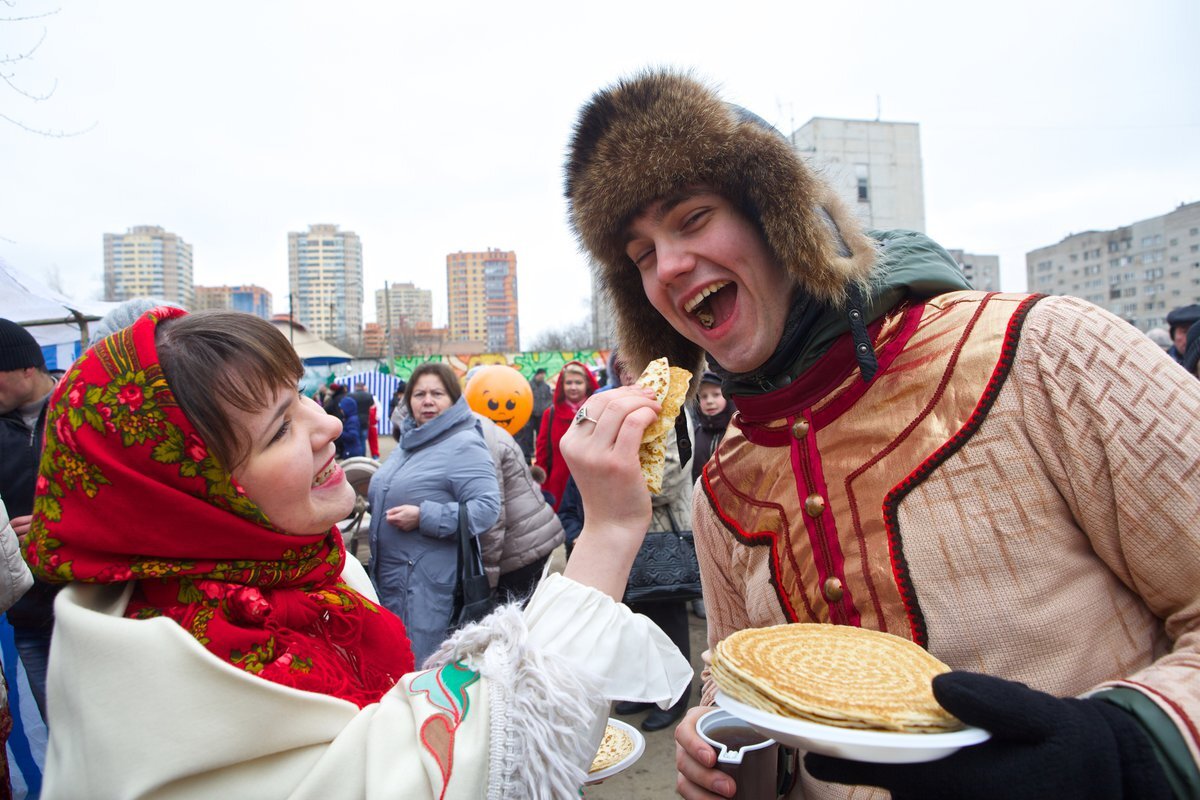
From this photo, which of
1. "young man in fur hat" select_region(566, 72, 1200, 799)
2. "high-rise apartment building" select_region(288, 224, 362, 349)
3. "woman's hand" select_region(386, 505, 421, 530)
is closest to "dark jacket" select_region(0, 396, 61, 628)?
"woman's hand" select_region(386, 505, 421, 530)

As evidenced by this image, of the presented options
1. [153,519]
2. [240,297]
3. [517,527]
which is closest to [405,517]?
[517,527]

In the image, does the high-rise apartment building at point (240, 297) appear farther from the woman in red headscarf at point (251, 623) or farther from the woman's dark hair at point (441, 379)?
the woman in red headscarf at point (251, 623)

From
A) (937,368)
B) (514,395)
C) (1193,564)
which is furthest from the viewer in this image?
(514,395)

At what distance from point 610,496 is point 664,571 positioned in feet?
9.15

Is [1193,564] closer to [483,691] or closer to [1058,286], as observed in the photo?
[483,691]

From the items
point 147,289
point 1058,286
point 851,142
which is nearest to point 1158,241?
point 1058,286

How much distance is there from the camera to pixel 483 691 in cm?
130

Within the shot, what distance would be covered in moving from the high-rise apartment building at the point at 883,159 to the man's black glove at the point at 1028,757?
47849 mm

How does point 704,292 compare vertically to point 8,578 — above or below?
above

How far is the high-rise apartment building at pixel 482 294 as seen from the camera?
297ft

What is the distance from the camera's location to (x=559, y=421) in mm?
A: 6586

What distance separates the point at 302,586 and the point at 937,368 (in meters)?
1.51

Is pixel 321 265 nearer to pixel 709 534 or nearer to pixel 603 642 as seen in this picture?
pixel 709 534

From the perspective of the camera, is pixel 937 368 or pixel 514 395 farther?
pixel 514 395
